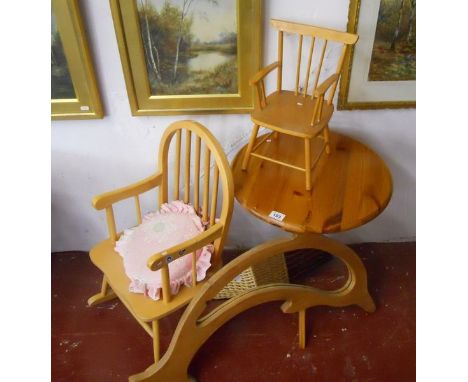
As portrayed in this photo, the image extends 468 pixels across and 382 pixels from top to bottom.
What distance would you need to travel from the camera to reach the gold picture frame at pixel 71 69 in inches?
53.3

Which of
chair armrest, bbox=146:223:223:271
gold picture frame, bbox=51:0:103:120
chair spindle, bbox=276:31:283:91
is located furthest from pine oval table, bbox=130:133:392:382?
gold picture frame, bbox=51:0:103:120

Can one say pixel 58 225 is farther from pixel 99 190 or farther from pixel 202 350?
pixel 202 350

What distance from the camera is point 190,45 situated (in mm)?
1444

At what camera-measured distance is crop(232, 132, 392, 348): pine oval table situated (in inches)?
48.6

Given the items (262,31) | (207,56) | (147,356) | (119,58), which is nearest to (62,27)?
(119,58)

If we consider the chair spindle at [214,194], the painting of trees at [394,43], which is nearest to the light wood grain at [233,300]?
the chair spindle at [214,194]

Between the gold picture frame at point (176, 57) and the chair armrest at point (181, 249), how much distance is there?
0.58 meters

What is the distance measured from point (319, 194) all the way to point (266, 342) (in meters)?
0.76

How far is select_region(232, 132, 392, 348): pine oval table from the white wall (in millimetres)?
208

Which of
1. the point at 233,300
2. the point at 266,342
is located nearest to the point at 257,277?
the point at 266,342

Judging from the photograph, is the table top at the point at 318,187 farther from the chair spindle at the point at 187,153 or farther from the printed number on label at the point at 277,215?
the chair spindle at the point at 187,153

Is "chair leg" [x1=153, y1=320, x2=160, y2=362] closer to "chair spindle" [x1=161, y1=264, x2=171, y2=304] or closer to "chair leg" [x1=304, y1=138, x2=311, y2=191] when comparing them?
"chair spindle" [x1=161, y1=264, x2=171, y2=304]

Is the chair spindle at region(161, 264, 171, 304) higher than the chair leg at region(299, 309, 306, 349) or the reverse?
higher

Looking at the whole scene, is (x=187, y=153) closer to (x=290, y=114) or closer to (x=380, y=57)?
(x=290, y=114)
